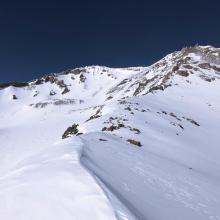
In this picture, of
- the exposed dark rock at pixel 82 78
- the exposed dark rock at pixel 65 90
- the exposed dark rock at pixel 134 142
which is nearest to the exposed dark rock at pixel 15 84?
the exposed dark rock at pixel 65 90

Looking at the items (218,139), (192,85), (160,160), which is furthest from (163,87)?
(160,160)

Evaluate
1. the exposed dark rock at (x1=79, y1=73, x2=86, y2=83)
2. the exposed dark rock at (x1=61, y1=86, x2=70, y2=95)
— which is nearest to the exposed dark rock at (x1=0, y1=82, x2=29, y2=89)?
the exposed dark rock at (x1=61, y1=86, x2=70, y2=95)

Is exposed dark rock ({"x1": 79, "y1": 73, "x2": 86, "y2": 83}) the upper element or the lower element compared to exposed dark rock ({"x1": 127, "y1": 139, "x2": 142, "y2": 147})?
upper

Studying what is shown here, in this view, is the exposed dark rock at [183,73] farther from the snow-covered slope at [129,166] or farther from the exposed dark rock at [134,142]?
the exposed dark rock at [134,142]

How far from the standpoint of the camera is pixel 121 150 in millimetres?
16922

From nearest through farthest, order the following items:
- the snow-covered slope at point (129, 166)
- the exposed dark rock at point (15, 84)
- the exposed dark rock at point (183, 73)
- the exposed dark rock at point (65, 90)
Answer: the snow-covered slope at point (129, 166) → the exposed dark rock at point (183, 73) → the exposed dark rock at point (65, 90) → the exposed dark rock at point (15, 84)

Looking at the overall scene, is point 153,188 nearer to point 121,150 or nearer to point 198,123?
point 121,150

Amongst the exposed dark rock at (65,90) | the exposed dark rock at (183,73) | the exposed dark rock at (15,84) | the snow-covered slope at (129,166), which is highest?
the exposed dark rock at (15,84)

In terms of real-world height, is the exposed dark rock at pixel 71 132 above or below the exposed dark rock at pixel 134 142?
above

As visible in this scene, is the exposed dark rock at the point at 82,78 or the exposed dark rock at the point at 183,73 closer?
the exposed dark rock at the point at 183,73

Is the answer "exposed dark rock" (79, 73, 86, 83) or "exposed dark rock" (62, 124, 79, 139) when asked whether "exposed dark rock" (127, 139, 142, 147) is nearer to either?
"exposed dark rock" (62, 124, 79, 139)

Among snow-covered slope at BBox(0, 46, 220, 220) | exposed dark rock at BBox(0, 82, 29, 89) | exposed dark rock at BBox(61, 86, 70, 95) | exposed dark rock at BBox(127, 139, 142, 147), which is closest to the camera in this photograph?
snow-covered slope at BBox(0, 46, 220, 220)

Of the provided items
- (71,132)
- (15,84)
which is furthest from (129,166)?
(15,84)

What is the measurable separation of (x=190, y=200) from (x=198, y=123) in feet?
81.5
